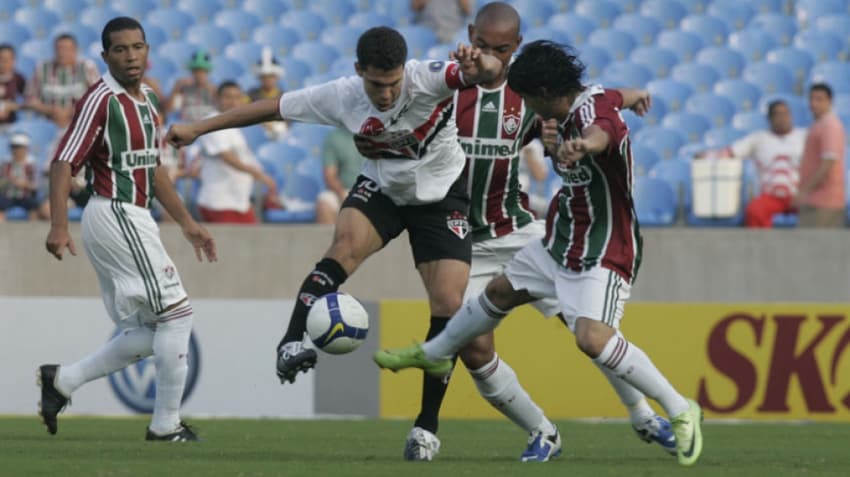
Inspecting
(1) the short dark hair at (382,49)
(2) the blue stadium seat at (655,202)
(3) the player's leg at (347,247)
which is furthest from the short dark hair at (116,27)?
(2) the blue stadium seat at (655,202)

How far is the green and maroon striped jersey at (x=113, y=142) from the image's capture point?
786 cm

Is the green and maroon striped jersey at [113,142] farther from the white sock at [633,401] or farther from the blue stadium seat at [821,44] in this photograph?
the blue stadium seat at [821,44]

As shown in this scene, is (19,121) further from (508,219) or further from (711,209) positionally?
(508,219)

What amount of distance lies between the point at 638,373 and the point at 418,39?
374 inches

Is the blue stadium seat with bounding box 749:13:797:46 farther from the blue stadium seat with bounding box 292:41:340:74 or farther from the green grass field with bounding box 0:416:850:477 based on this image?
the green grass field with bounding box 0:416:850:477

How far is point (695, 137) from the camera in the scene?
1476cm

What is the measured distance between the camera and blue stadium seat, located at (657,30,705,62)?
15812 millimetres

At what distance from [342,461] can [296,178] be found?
6.73 m

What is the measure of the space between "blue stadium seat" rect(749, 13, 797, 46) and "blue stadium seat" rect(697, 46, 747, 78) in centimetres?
47

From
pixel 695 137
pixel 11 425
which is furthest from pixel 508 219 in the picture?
pixel 695 137

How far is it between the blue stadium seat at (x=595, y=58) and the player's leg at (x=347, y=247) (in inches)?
323

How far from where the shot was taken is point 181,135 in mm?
6793

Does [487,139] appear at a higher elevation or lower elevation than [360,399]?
higher

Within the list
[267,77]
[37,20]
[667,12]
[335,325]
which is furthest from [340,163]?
[335,325]
